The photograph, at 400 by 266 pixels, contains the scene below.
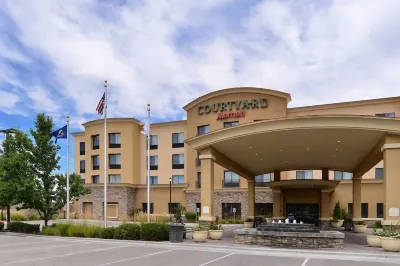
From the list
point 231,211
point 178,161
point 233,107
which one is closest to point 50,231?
point 231,211

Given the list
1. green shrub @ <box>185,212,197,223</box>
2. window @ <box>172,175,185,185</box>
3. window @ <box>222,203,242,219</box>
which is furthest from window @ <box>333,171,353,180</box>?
window @ <box>172,175,185,185</box>

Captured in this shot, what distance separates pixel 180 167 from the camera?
52.4 m

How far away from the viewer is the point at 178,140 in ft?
174

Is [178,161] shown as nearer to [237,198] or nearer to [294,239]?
[237,198]

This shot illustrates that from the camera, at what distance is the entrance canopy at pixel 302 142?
63.0 feet

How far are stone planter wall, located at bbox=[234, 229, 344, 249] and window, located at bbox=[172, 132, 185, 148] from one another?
33174 millimetres

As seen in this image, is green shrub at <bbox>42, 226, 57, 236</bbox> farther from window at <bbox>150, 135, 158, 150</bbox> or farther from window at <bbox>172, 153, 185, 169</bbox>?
window at <bbox>150, 135, 158, 150</bbox>

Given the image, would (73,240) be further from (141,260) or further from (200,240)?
(141,260)

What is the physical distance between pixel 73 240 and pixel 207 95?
29.2m

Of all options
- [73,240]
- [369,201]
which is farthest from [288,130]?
[369,201]

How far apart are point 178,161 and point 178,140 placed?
118 inches

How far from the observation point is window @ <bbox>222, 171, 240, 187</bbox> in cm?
4691

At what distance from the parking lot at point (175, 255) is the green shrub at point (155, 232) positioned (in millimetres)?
1325

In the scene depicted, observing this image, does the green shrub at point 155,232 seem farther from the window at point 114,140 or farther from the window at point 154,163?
the window at point 114,140
